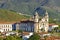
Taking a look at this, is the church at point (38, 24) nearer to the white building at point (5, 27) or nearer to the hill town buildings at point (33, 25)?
the hill town buildings at point (33, 25)

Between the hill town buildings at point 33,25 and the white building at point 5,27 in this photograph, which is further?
the white building at point 5,27

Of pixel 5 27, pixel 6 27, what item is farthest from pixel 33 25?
pixel 5 27

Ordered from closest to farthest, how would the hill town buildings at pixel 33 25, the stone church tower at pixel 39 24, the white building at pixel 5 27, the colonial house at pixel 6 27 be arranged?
the stone church tower at pixel 39 24, the hill town buildings at pixel 33 25, the white building at pixel 5 27, the colonial house at pixel 6 27

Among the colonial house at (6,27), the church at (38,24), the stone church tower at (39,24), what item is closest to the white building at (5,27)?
the colonial house at (6,27)

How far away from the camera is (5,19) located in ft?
447

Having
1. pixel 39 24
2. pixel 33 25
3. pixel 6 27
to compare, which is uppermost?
pixel 39 24

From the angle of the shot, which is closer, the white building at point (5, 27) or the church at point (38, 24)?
the church at point (38, 24)

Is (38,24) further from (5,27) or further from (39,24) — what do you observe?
(5,27)

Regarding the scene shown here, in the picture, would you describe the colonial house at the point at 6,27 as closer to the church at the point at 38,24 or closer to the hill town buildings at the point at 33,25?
the hill town buildings at the point at 33,25

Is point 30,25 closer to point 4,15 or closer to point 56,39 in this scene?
point 56,39

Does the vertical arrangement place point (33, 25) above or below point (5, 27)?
above

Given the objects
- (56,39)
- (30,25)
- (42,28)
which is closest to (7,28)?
(30,25)

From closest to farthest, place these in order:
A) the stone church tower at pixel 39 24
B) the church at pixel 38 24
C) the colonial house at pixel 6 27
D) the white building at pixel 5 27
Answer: the stone church tower at pixel 39 24
the church at pixel 38 24
the white building at pixel 5 27
the colonial house at pixel 6 27

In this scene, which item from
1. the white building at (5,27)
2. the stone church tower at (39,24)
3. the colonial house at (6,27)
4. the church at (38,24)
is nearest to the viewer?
the stone church tower at (39,24)
